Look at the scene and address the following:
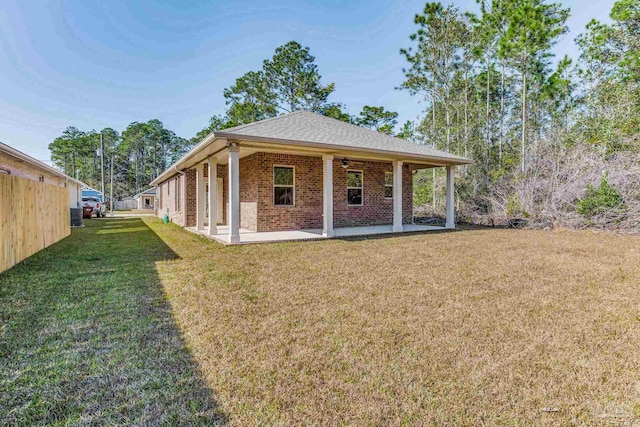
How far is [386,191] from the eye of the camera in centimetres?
1362

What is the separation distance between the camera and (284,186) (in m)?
11.3

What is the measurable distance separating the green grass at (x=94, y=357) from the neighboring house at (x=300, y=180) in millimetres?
4371

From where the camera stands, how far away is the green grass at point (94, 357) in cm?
204

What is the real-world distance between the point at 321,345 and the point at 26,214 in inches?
292

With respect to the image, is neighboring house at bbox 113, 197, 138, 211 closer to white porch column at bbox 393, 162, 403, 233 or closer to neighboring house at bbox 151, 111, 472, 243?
neighboring house at bbox 151, 111, 472, 243

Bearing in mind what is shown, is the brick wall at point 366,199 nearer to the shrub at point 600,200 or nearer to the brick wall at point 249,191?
the brick wall at point 249,191

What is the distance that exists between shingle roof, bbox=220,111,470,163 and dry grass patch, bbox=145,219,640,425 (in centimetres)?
416

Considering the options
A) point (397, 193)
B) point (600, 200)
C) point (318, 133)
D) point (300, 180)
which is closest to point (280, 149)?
point (318, 133)

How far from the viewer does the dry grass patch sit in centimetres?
210

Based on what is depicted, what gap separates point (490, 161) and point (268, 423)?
2097cm

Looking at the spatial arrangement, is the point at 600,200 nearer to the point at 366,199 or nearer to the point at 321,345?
the point at 366,199

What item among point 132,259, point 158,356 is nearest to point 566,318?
point 158,356

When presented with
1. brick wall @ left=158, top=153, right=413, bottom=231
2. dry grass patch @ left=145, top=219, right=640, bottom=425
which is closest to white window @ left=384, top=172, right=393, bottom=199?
brick wall @ left=158, top=153, right=413, bottom=231

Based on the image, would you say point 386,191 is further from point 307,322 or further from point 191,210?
point 307,322
